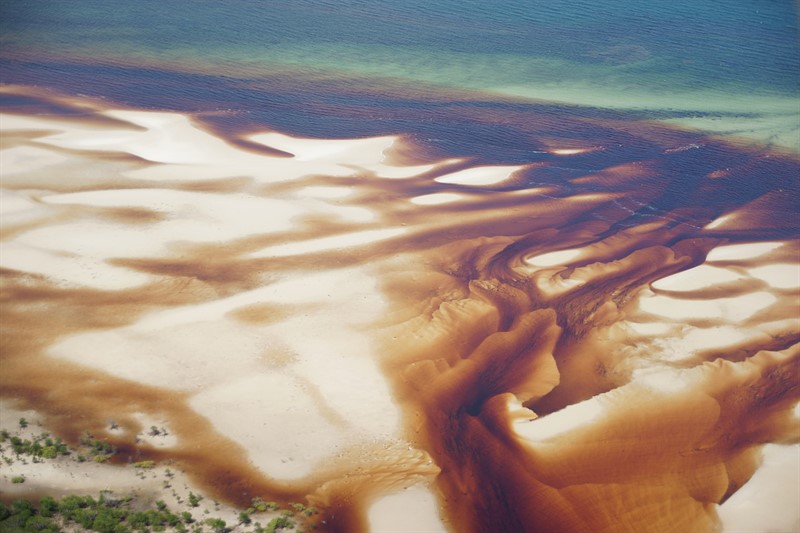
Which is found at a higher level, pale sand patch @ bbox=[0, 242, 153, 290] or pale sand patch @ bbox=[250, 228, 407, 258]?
pale sand patch @ bbox=[250, 228, 407, 258]

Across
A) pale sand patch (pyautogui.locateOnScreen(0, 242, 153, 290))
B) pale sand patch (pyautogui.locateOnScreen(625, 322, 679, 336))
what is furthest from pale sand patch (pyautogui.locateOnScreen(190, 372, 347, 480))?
pale sand patch (pyautogui.locateOnScreen(625, 322, 679, 336))

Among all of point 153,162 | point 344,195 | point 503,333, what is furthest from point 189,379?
point 153,162

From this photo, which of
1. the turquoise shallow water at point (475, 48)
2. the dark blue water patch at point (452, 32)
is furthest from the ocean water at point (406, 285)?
the dark blue water patch at point (452, 32)

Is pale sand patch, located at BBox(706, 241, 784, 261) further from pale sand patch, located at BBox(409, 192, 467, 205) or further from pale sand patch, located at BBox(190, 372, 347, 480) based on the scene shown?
pale sand patch, located at BBox(190, 372, 347, 480)

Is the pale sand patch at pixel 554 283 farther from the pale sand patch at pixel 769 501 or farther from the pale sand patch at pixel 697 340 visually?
the pale sand patch at pixel 769 501

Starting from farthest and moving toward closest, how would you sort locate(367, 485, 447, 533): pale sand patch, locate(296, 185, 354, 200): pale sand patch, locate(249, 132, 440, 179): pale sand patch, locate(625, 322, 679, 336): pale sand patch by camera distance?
locate(249, 132, 440, 179): pale sand patch → locate(296, 185, 354, 200): pale sand patch → locate(625, 322, 679, 336): pale sand patch → locate(367, 485, 447, 533): pale sand patch

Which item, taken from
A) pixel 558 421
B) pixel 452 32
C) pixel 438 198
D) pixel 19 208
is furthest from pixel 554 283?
pixel 452 32
